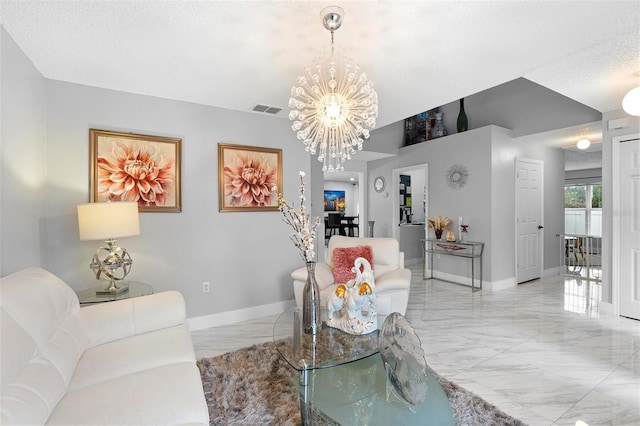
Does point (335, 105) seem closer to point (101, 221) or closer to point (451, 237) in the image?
point (101, 221)

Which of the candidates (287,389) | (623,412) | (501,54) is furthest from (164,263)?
(623,412)

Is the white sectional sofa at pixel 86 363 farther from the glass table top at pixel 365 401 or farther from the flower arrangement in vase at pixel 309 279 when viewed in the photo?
the flower arrangement in vase at pixel 309 279

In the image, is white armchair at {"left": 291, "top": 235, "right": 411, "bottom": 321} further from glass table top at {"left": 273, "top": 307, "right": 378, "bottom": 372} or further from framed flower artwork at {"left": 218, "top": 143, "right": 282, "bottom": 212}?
framed flower artwork at {"left": 218, "top": 143, "right": 282, "bottom": 212}

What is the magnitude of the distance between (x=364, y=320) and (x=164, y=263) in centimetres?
210

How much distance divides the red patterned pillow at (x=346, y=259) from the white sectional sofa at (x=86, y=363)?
1.65 m

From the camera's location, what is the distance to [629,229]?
3.31 m

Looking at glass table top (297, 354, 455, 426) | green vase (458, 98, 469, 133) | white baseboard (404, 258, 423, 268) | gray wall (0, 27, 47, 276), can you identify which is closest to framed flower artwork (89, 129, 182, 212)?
gray wall (0, 27, 47, 276)

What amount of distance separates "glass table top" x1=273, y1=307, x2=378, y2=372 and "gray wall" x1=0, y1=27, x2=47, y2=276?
5.71ft

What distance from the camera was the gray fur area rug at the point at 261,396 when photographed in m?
1.71

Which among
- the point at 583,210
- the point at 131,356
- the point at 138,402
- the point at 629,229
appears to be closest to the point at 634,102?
the point at 629,229

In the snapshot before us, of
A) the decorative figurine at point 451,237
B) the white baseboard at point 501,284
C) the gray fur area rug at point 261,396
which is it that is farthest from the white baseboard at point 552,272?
the gray fur area rug at point 261,396

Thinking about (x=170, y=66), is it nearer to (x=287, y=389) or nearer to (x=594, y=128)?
(x=287, y=389)

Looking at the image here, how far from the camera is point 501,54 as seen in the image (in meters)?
2.20

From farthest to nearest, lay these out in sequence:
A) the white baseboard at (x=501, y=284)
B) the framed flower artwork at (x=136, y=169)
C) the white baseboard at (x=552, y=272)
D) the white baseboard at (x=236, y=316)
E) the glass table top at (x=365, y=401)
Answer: the white baseboard at (x=552, y=272)
the white baseboard at (x=501, y=284)
the white baseboard at (x=236, y=316)
the framed flower artwork at (x=136, y=169)
the glass table top at (x=365, y=401)
